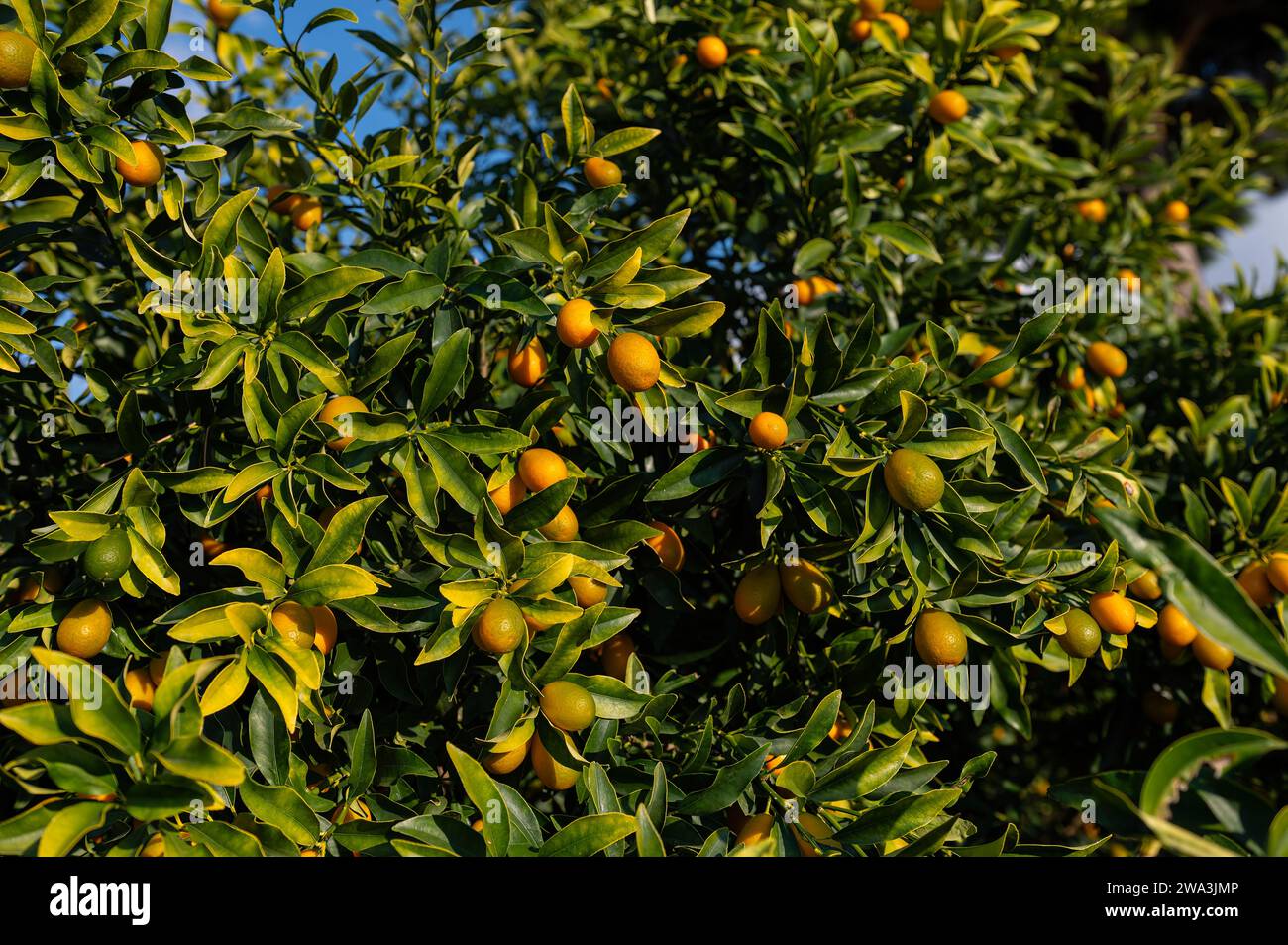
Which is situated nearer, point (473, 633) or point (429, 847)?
point (429, 847)

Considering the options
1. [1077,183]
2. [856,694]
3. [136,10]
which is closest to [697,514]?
[856,694]

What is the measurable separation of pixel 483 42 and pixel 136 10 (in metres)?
0.55

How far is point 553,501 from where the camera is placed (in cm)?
113

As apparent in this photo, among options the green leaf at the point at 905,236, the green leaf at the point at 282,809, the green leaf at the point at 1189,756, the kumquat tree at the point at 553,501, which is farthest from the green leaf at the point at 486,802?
the green leaf at the point at 905,236

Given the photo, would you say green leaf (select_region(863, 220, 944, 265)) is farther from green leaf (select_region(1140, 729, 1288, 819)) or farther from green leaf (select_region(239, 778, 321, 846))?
green leaf (select_region(239, 778, 321, 846))

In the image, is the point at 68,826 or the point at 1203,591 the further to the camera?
the point at 68,826

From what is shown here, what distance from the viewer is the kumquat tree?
40.1 inches

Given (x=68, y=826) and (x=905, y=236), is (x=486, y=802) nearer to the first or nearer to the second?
(x=68, y=826)

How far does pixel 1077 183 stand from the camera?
8.63ft

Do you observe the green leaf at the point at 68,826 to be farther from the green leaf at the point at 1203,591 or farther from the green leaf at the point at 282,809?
the green leaf at the point at 1203,591
